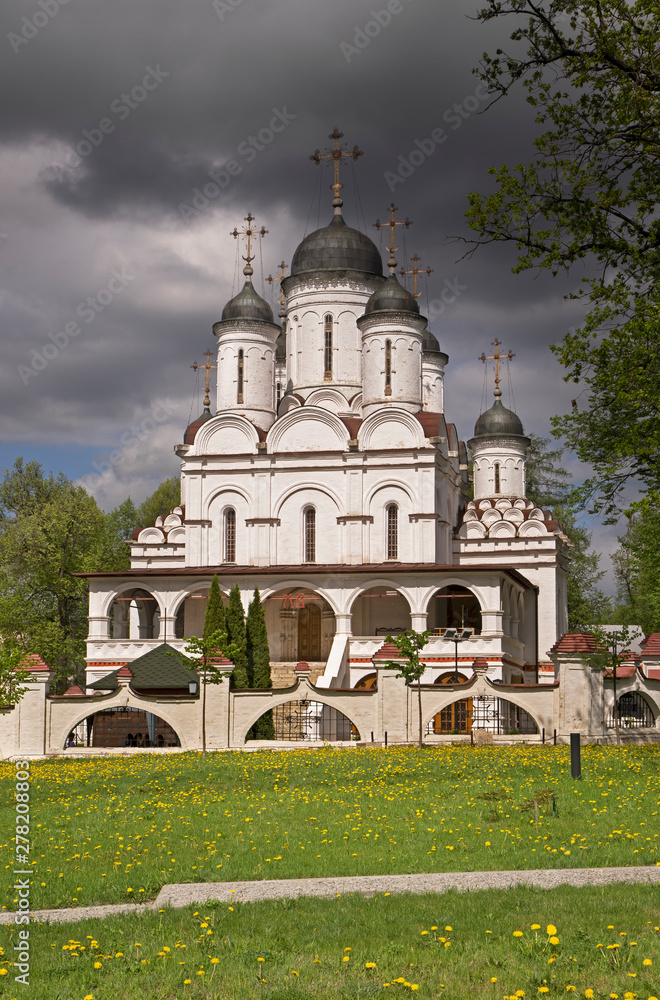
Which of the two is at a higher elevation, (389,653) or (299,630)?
(299,630)

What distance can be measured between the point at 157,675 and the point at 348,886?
23.3 meters

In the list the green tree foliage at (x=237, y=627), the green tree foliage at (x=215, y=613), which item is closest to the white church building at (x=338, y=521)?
the green tree foliage at (x=237, y=627)

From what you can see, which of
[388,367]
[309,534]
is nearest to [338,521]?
[309,534]

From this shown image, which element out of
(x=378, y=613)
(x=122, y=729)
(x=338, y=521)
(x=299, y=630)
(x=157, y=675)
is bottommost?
(x=122, y=729)

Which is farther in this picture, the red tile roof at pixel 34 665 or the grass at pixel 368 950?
the red tile roof at pixel 34 665

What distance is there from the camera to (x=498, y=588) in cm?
3584

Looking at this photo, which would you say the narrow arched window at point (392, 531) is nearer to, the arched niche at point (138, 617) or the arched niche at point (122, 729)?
the arched niche at point (138, 617)

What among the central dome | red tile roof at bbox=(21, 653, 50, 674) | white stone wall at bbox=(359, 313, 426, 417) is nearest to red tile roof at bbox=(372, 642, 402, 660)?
red tile roof at bbox=(21, 653, 50, 674)

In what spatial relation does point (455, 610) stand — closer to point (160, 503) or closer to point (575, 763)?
point (575, 763)

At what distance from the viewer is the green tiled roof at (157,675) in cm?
3141

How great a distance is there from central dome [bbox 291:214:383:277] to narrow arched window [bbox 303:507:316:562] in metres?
10.6

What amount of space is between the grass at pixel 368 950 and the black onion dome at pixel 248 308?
37078 millimetres

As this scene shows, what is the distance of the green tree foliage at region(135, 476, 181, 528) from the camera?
70.6 metres

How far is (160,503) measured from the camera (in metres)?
71.9
